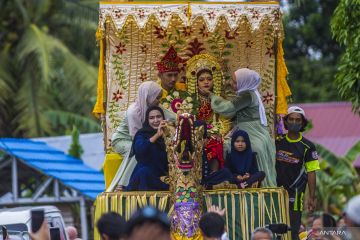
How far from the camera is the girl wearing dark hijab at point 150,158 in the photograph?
1234 centimetres

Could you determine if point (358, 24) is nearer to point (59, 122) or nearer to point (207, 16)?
point (207, 16)

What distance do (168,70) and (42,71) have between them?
1741 cm

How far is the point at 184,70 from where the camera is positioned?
13805mm

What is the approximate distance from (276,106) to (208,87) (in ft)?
3.14

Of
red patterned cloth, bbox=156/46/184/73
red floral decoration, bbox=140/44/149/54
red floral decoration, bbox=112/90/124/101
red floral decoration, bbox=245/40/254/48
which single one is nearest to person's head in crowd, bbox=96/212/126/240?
red patterned cloth, bbox=156/46/184/73

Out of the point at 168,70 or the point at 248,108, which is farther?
the point at 168,70

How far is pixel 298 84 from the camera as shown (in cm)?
4041

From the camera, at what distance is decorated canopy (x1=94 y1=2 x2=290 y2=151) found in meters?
13.2

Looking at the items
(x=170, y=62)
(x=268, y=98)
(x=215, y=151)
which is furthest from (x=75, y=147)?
(x=215, y=151)

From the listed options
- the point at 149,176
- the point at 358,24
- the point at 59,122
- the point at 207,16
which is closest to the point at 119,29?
the point at 207,16

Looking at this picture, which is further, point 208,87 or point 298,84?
point 298,84

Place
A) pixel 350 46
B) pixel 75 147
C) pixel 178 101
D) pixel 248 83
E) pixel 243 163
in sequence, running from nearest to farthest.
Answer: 1. pixel 243 163
2. pixel 248 83
3. pixel 178 101
4. pixel 350 46
5. pixel 75 147

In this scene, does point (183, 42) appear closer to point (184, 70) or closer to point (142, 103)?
point (184, 70)

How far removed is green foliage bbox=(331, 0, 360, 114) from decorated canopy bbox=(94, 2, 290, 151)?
1.75 meters
